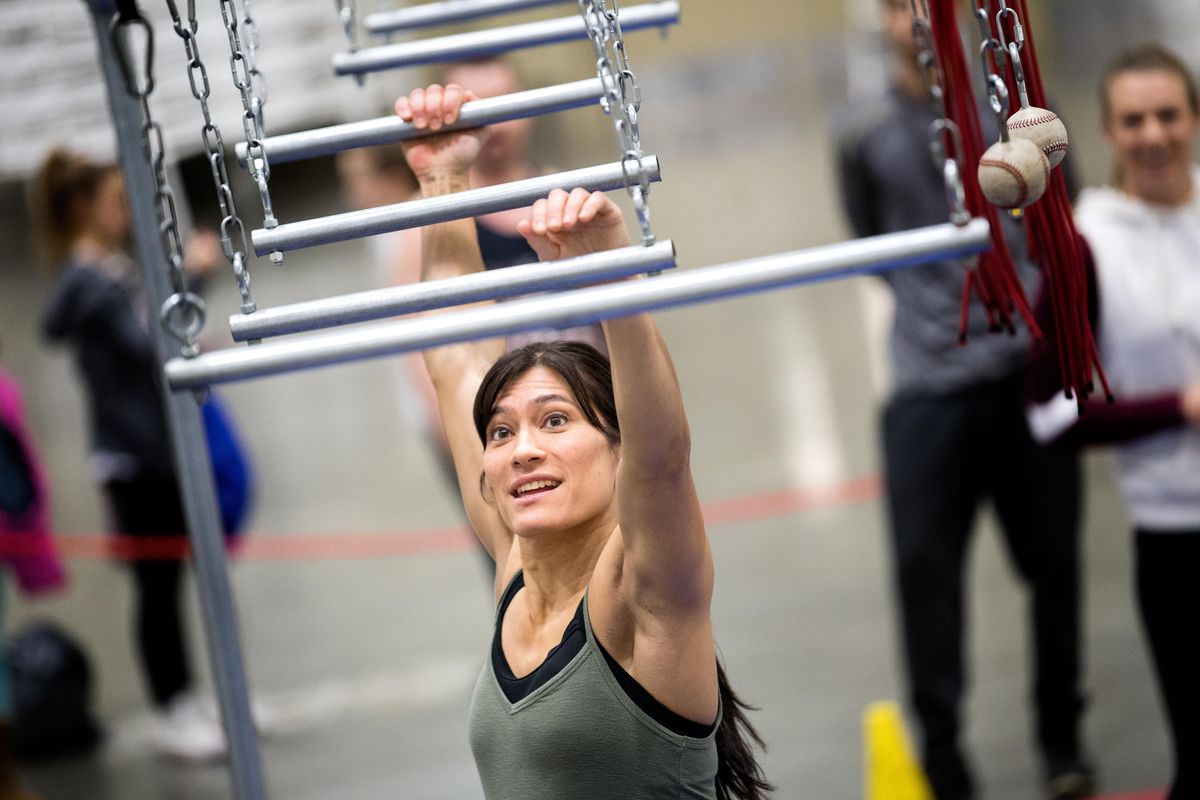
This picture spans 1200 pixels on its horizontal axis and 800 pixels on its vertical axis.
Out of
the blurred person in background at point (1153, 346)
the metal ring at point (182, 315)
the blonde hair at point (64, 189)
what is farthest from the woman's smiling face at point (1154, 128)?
the blonde hair at point (64, 189)

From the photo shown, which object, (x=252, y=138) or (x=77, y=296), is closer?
(x=252, y=138)

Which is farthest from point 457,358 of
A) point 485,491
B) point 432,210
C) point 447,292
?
point 447,292

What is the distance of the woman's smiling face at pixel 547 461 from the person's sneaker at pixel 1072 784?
237 cm

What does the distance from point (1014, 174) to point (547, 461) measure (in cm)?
62

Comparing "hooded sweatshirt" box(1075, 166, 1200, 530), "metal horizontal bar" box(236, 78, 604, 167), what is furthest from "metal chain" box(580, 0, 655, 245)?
"hooded sweatshirt" box(1075, 166, 1200, 530)

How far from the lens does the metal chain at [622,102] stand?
144cm

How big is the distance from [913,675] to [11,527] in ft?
8.81

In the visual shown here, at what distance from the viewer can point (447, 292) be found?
1440 millimetres

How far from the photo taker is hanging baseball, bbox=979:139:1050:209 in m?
1.45

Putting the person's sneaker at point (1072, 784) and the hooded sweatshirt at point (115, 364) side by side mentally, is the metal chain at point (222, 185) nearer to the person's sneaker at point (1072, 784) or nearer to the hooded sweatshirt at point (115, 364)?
the person's sneaker at point (1072, 784)

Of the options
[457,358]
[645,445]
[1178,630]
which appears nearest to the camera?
[645,445]

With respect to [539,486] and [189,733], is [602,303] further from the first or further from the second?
[189,733]

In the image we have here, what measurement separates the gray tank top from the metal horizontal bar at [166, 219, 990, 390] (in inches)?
17.4

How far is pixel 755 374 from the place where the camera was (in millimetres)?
A: 8039
